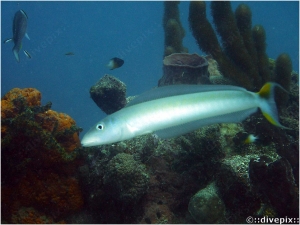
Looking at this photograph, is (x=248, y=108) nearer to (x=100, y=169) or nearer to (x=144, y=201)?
(x=144, y=201)

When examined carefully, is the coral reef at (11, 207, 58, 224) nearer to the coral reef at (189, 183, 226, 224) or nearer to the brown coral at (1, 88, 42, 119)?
the brown coral at (1, 88, 42, 119)

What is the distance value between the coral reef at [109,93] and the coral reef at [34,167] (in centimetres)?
257

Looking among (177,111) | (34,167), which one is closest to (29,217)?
(34,167)

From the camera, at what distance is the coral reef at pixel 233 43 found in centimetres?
662

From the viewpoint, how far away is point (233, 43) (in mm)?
6637

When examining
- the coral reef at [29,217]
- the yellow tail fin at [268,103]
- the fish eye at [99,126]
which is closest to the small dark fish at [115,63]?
the coral reef at [29,217]

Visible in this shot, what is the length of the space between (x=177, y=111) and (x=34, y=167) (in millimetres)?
2960

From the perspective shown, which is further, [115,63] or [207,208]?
[115,63]

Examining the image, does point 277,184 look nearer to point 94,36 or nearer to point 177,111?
point 177,111

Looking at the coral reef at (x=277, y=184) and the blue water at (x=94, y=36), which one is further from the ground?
the blue water at (x=94, y=36)

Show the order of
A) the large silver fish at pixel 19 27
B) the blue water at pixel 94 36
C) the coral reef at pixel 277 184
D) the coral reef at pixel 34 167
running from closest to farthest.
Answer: the coral reef at pixel 277 184, the coral reef at pixel 34 167, the large silver fish at pixel 19 27, the blue water at pixel 94 36

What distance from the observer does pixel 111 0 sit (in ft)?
320

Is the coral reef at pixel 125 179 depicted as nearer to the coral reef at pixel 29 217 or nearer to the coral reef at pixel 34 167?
the coral reef at pixel 34 167

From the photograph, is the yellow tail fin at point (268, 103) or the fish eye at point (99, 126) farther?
the yellow tail fin at point (268, 103)
